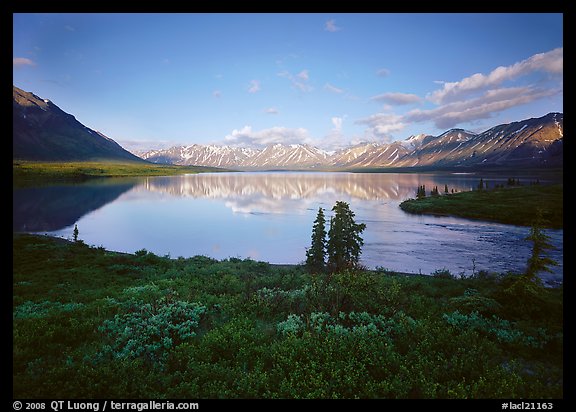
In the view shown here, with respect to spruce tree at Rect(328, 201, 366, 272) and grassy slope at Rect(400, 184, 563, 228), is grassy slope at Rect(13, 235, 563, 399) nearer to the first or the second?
spruce tree at Rect(328, 201, 366, 272)

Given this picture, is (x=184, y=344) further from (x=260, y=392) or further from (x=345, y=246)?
(x=345, y=246)

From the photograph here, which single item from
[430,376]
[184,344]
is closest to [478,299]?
[430,376]

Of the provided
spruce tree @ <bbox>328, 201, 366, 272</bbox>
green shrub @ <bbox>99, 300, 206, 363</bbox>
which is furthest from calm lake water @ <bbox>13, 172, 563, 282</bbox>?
green shrub @ <bbox>99, 300, 206, 363</bbox>

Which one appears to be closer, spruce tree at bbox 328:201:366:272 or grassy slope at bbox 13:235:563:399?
grassy slope at bbox 13:235:563:399

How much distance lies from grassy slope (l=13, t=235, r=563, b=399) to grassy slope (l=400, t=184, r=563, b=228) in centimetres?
5967

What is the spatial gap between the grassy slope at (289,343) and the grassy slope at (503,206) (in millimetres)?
59671

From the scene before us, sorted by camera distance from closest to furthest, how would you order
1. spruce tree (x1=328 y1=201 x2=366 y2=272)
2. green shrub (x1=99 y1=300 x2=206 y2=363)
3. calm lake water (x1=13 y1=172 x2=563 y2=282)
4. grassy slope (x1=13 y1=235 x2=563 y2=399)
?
1. grassy slope (x1=13 y1=235 x2=563 y2=399)
2. green shrub (x1=99 y1=300 x2=206 y2=363)
3. spruce tree (x1=328 y1=201 x2=366 y2=272)
4. calm lake water (x1=13 y1=172 x2=563 y2=282)

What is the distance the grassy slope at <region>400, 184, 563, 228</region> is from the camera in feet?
202

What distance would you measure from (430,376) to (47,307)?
49.1ft

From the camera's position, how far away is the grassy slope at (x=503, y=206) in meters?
61.6

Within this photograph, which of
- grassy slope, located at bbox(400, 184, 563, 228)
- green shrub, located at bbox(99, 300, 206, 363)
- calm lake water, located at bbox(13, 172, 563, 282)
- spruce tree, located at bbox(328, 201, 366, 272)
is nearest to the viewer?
green shrub, located at bbox(99, 300, 206, 363)

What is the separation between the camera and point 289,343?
9.11 m

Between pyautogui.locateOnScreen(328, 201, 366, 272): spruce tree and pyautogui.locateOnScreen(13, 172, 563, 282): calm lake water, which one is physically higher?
pyautogui.locateOnScreen(328, 201, 366, 272): spruce tree

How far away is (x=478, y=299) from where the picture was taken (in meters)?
12.3
